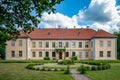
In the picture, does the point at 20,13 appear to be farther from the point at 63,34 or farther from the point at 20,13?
the point at 63,34

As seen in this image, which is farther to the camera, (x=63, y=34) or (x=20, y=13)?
(x=63, y=34)

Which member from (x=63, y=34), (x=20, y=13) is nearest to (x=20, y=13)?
(x=20, y=13)

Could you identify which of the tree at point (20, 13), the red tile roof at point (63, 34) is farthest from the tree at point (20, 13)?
the red tile roof at point (63, 34)

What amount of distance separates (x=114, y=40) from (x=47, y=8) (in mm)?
34492

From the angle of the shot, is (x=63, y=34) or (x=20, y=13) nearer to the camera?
(x=20, y=13)

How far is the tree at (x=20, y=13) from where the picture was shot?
13695 millimetres

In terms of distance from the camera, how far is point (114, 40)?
4556cm

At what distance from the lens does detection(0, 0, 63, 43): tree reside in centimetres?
1370

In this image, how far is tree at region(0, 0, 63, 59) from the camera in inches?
539

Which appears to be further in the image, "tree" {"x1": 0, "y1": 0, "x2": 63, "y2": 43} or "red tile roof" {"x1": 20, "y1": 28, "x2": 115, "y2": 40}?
"red tile roof" {"x1": 20, "y1": 28, "x2": 115, "y2": 40}

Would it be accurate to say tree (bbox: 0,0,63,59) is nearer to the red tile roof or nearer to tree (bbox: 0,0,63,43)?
tree (bbox: 0,0,63,43)

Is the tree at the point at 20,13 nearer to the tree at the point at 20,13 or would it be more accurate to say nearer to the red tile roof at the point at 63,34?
the tree at the point at 20,13

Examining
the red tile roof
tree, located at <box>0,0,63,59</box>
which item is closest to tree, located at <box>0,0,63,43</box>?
tree, located at <box>0,0,63,59</box>

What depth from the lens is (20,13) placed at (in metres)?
15.0
